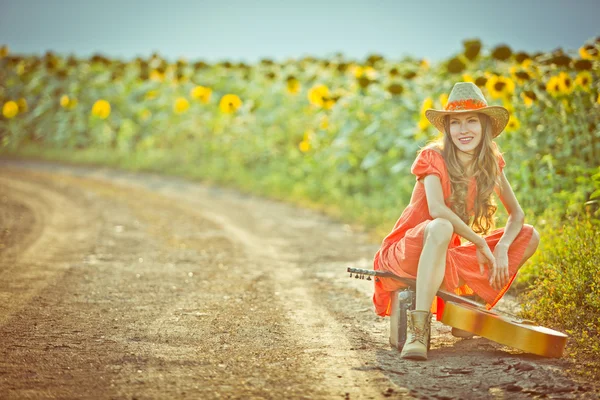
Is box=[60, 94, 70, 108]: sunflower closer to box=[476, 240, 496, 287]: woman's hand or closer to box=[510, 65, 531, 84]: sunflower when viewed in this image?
box=[510, 65, 531, 84]: sunflower

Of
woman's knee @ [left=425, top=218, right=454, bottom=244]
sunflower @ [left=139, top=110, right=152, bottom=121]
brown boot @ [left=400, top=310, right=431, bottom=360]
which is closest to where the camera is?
brown boot @ [left=400, top=310, right=431, bottom=360]

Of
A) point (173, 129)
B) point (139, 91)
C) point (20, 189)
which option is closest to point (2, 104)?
point (139, 91)

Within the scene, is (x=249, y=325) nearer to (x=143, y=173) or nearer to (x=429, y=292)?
(x=429, y=292)

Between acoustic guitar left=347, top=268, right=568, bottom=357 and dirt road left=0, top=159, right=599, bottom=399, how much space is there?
3.6 inches

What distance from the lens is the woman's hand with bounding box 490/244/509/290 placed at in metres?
4.43

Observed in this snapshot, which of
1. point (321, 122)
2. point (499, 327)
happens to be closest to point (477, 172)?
point (499, 327)

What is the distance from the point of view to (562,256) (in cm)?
539

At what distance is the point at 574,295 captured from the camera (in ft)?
15.8

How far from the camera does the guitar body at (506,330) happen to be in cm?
410

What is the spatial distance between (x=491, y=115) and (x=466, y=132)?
0.58 feet

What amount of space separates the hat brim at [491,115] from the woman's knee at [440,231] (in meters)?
0.65

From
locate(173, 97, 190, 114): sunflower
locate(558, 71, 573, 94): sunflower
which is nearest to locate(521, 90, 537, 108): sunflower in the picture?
locate(558, 71, 573, 94): sunflower

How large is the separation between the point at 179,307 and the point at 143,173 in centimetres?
859

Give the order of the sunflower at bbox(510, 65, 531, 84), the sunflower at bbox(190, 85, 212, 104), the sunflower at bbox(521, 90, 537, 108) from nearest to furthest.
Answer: the sunflower at bbox(521, 90, 537, 108) → the sunflower at bbox(510, 65, 531, 84) → the sunflower at bbox(190, 85, 212, 104)
